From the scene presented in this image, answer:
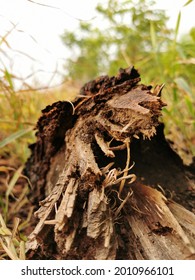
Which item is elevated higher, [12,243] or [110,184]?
[110,184]

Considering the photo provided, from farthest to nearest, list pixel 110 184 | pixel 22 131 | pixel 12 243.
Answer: pixel 22 131
pixel 12 243
pixel 110 184

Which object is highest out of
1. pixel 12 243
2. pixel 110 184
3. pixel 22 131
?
pixel 22 131

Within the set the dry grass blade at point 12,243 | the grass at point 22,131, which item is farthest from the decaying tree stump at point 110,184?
the grass at point 22,131

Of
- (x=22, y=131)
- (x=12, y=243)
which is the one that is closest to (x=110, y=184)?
(x=12, y=243)

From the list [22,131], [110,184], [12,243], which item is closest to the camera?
[110,184]

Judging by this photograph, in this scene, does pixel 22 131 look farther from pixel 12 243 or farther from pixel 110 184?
pixel 110 184

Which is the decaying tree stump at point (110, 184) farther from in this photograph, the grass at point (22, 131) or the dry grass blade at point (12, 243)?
the grass at point (22, 131)

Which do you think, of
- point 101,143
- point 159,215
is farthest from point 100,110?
point 159,215

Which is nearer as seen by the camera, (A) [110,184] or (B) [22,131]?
(A) [110,184]
